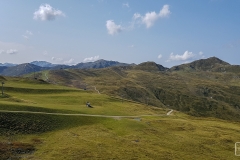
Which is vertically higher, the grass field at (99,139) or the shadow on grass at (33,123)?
the shadow on grass at (33,123)

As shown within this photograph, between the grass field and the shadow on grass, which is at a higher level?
the shadow on grass

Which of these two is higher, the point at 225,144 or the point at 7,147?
the point at 7,147

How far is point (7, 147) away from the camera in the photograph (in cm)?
5741

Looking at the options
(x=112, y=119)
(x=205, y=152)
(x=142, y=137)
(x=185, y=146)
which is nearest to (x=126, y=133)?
(x=142, y=137)

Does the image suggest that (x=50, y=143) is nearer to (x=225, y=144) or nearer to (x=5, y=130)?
(x=5, y=130)

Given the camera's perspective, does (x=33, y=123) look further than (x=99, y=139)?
Yes

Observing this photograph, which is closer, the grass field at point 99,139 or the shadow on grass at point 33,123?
the grass field at point 99,139

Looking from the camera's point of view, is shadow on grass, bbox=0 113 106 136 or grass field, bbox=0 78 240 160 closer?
grass field, bbox=0 78 240 160

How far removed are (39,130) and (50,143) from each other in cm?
1078

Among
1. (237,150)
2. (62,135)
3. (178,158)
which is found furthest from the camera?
(237,150)

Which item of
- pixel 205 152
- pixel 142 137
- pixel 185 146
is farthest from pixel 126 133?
pixel 205 152

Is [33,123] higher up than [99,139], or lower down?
higher up

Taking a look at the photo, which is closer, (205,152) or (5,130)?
(5,130)

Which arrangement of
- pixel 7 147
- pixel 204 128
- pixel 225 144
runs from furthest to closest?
pixel 204 128, pixel 225 144, pixel 7 147
